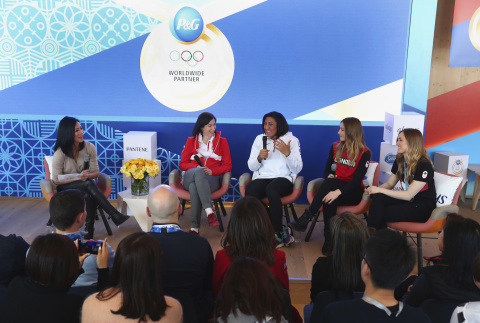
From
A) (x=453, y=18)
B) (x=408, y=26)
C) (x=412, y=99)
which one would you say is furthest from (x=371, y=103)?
(x=453, y=18)

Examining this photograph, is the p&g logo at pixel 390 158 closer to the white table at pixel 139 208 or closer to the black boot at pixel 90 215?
the white table at pixel 139 208

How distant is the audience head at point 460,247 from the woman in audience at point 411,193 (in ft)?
5.69

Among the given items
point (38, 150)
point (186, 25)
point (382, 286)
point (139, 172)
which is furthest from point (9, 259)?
point (186, 25)

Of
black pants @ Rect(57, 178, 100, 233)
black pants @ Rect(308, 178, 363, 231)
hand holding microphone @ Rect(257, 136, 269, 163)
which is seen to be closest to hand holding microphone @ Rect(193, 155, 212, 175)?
hand holding microphone @ Rect(257, 136, 269, 163)

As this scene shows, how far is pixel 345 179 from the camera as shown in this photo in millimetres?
4969

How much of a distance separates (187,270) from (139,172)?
2.59 meters

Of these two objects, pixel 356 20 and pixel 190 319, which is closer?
pixel 190 319

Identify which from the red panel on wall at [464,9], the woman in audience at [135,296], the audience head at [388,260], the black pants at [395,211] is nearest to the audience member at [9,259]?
the woman in audience at [135,296]

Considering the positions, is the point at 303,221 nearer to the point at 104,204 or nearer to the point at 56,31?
the point at 104,204

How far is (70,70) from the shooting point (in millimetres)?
6082

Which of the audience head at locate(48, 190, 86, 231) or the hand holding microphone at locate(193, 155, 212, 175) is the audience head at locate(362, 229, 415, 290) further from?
the hand holding microphone at locate(193, 155, 212, 175)

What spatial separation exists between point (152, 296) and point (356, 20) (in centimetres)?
469

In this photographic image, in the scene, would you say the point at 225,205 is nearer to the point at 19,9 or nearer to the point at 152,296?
the point at 19,9

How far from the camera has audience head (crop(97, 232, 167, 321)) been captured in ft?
6.76
